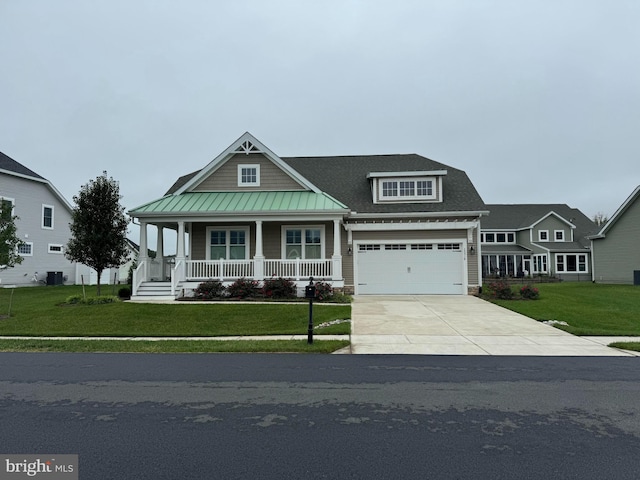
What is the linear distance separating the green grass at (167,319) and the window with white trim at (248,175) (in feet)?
23.3

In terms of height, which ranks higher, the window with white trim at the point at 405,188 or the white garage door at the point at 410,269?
the window with white trim at the point at 405,188

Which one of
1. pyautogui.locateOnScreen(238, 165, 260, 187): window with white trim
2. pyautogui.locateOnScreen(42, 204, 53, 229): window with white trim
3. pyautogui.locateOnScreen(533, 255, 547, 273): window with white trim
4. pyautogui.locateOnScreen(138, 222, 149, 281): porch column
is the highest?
pyautogui.locateOnScreen(238, 165, 260, 187): window with white trim

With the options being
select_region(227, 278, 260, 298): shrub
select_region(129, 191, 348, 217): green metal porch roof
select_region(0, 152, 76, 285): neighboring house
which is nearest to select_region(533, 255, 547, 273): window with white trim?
select_region(129, 191, 348, 217): green metal porch roof

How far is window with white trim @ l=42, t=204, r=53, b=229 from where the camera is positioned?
2927 centimetres

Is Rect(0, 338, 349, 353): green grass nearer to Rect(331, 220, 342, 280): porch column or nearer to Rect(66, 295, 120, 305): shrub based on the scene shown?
Rect(66, 295, 120, 305): shrub

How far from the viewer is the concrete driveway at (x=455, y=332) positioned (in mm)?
9531

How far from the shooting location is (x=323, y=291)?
1720cm

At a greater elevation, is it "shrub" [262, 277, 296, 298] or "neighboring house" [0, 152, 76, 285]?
"neighboring house" [0, 152, 76, 285]

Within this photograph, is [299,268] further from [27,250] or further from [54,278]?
[27,250]

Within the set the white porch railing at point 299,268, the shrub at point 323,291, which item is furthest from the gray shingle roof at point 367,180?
the shrub at point 323,291

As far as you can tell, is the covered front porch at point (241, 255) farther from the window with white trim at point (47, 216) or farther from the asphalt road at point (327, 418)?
the window with white trim at point (47, 216)

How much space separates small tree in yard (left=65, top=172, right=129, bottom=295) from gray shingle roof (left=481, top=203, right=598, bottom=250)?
36.2 meters

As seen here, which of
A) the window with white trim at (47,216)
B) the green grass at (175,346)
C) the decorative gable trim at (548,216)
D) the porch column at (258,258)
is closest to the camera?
the green grass at (175,346)

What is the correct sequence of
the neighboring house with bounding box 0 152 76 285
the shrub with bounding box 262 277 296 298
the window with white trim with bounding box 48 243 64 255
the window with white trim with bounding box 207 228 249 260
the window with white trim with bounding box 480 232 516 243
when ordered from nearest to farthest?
the shrub with bounding box 262 277 296 298 → the window with white trim with bounding box 207 228 249 260 → the neighboring house with bounding box 0 152 76 285 → the window with white trim with bounding box 48 243 64 255 → the window with white trim with bounding box 480 232 516 243
